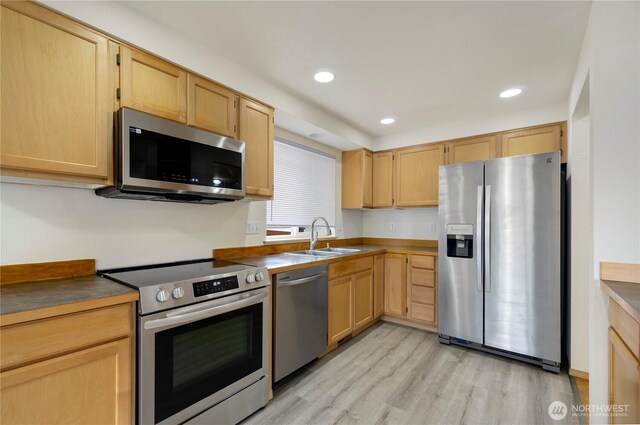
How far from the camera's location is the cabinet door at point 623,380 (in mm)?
1098

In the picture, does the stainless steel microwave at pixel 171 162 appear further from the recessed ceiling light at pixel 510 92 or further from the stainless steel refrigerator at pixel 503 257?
the recessed ceiling light at pixel 510 92

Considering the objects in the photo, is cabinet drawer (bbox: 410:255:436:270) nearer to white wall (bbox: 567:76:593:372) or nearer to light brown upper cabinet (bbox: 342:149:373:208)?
light brown upper cabinet (bbox: 342:149:373:208)

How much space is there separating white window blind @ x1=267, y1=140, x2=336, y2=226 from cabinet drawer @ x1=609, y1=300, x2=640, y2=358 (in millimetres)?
2515

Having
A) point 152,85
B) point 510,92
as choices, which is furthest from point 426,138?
point 152,85

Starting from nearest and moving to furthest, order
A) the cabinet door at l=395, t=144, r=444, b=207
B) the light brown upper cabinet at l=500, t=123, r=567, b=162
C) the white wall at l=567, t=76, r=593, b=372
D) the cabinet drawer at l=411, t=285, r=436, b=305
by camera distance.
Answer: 1. the white wall at l=567, t=76, r=593, b=372
2. the light brown upper cabinet at l=500, t=123, r=567, b=162
3. the cabinet drawer at l=411, t=285, r=436, b=305
4. the cabinet door at l=395, t=144, r=444, b=207

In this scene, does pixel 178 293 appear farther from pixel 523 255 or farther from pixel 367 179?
pixel 367 179

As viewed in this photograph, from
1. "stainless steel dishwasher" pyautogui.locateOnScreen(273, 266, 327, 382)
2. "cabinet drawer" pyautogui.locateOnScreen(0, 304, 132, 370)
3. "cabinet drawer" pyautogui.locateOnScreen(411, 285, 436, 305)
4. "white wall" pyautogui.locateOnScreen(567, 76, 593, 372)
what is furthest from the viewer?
"cabinet drawer" pyautogui.locateOnScreen(411, 285, 436, 305)

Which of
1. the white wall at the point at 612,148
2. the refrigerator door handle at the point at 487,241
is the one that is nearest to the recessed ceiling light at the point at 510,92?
the refrigerator door handle at the point at 487,241

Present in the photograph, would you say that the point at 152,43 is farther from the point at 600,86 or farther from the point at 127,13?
the point at 600,86

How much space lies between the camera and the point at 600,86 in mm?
1541

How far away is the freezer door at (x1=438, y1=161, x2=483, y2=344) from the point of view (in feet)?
9.07

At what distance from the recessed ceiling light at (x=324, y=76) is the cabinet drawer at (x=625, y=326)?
88.6 inches

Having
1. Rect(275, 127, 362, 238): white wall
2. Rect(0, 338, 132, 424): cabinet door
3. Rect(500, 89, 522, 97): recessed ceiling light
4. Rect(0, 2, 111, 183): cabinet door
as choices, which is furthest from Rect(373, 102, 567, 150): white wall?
Rect(0, 338, 132, 424): cabinet door

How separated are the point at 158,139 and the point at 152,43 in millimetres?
602
